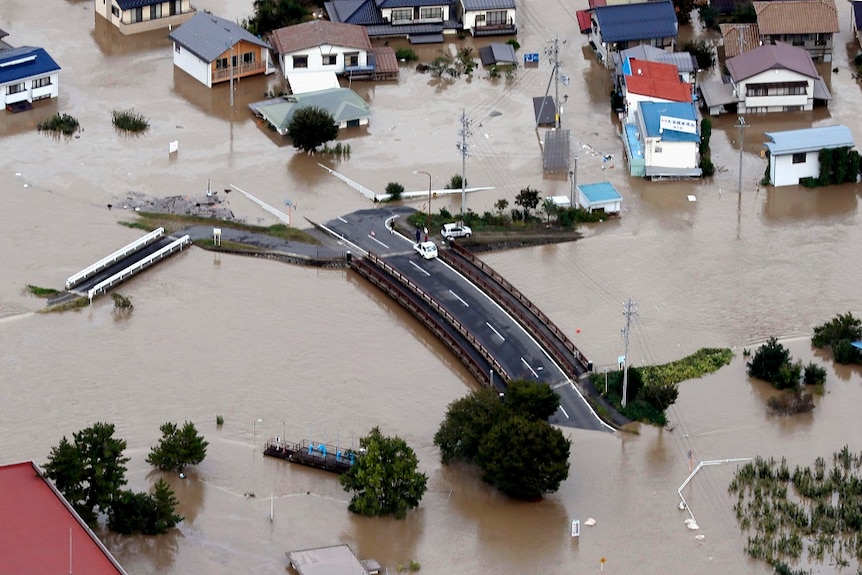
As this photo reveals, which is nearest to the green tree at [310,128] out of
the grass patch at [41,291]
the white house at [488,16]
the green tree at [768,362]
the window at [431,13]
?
the window at [431,13]

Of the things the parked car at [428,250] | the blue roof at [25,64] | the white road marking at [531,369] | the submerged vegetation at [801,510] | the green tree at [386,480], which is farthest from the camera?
the blue roof at [25,64]

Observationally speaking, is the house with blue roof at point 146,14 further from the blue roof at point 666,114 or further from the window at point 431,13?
the blue roof at point 666,114

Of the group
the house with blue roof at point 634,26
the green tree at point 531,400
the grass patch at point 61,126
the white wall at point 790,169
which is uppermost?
the house with blue roof at point 634,26

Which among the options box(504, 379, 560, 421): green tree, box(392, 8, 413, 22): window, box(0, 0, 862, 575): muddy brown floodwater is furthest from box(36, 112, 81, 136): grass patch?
box(504, 379, 560, 421): green tree

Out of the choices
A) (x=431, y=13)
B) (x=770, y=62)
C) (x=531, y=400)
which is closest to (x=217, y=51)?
(x=431, y=13)

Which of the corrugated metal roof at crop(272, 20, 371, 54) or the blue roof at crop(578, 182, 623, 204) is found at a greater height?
the corrugated metal roof at crop(272, 20, 371, 54)

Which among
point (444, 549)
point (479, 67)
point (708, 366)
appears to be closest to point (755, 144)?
point (479, 67)

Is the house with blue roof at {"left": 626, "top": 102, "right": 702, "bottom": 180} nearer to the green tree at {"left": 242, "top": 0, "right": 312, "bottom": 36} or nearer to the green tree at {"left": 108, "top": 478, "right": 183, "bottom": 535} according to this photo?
the green tree at {"left": 242, "top": 0, "right": 312, "bottom": 36}
